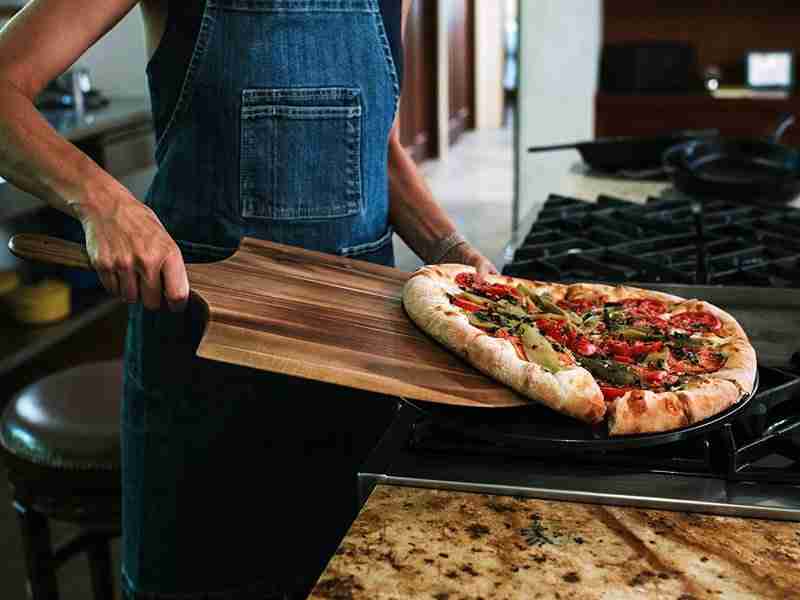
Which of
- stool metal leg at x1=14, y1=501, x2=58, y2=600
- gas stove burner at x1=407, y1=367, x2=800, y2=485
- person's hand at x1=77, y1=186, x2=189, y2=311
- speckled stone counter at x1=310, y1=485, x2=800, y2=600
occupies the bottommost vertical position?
stool metal leg at x1=14, y1=501, x2=58, y2=600

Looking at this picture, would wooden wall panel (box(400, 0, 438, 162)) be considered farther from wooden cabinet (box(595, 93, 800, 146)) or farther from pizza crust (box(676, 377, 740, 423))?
pizza crust (box(676, 377, 740, 423))

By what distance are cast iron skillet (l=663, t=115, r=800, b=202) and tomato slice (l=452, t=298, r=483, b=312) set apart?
1146mm

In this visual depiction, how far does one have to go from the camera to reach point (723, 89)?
4.88m

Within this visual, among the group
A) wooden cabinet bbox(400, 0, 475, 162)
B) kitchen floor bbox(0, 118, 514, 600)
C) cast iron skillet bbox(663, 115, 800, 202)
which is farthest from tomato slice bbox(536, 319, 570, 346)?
wooden cabinet bbox(400, 0, 475, 162)

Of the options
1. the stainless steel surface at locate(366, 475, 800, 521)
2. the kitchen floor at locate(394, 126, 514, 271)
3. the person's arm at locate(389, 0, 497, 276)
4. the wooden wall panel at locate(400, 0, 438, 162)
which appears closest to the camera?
the stainless steel surface at locate(366, 475, 800, 521)

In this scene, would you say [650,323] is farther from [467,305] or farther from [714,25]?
[714,25]

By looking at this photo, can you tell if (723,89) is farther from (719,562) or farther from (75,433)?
(719,562)

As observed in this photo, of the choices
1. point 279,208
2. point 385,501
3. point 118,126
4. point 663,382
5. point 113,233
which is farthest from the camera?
point 118,126

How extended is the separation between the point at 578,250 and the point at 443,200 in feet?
19.4

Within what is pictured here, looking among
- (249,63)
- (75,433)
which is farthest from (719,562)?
(75,433)

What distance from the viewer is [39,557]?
202 cm

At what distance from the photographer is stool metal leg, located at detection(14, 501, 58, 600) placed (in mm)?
1993

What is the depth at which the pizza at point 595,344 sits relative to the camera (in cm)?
99

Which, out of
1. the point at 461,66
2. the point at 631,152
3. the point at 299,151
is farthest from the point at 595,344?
the point at 461,66
